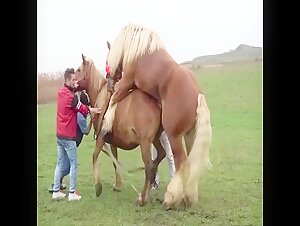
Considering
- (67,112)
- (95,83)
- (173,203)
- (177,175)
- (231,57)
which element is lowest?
(173,203)

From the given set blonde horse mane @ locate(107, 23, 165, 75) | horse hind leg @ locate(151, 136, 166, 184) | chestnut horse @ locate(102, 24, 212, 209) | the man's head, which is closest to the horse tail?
chestnut horse @ locate(102, 24, 212, 209)

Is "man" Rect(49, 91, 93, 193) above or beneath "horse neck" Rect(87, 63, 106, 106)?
beneath

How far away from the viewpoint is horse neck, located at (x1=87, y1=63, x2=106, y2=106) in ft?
10.9

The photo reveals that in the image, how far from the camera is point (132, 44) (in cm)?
330

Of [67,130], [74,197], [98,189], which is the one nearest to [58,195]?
[74,197]

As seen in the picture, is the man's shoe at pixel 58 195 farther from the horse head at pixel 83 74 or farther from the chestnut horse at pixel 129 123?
the horse head at pixel 83 74

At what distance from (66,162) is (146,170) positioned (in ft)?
1.11

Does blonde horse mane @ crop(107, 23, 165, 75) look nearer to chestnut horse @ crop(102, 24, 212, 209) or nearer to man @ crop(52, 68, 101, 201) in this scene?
chestnut horse @ crop(102, 24, 212, 209)

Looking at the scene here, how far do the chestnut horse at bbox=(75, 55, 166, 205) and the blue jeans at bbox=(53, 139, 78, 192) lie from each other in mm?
88

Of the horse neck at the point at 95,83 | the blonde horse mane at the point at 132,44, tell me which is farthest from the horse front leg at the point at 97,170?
the blonde horse mane at the point at 132,44

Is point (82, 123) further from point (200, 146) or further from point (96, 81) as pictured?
point (200, 146)
